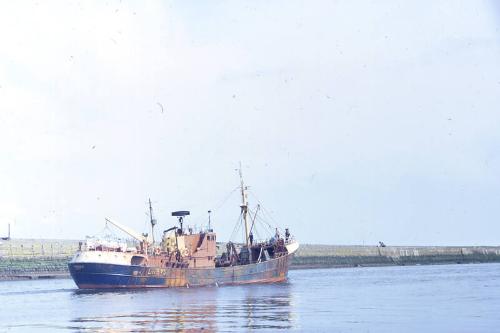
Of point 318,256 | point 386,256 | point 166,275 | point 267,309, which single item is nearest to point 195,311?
point 267,309

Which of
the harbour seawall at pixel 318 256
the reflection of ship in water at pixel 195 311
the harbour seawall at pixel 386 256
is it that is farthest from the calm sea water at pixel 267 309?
the harbour seawall at pixel 386 256

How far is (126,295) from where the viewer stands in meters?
76.4

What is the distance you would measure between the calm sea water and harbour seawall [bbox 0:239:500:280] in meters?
37.6

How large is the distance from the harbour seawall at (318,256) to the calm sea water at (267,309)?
1478 inches

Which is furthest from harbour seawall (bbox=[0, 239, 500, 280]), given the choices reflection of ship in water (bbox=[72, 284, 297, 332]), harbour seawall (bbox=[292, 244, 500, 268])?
reflection of ship in water (bbox=[72, 284, 297, 332])

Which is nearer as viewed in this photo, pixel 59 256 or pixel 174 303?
pixel 174 303

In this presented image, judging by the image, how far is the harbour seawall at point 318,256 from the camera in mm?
122450

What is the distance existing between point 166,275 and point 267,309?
29.3 metres

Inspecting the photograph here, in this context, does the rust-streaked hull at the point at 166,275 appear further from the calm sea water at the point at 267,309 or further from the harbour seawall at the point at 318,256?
the harbour seawall at the point at 318,256

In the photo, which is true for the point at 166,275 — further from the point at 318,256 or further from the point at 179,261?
the point at 318,256

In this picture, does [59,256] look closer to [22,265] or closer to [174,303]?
[22,265]

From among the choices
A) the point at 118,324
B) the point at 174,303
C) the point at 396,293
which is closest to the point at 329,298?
the point at 396,293

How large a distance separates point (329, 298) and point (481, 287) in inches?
664

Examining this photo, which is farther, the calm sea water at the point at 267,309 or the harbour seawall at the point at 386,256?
the harbour seawall at the point at 386,256
